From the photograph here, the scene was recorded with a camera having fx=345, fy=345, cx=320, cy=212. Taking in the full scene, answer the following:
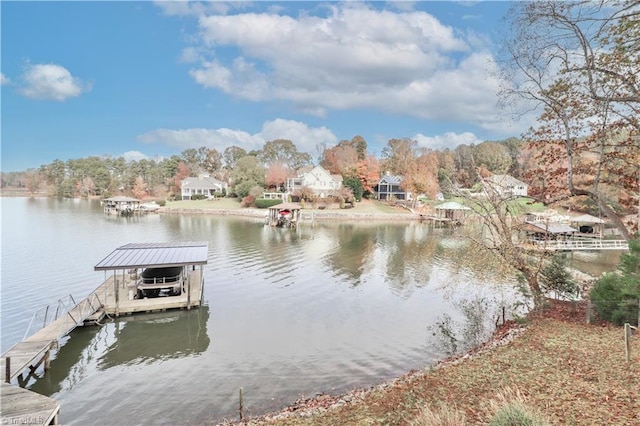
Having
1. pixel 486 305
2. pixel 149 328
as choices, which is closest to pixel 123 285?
pixel 149 328

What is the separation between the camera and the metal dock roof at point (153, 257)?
47.6 feet

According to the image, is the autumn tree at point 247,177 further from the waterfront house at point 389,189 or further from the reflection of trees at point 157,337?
the reflection of trees at point 157,337

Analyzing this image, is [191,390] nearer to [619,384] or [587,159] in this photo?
[619,384]

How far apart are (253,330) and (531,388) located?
956cm

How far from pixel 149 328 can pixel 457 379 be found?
1141 cm

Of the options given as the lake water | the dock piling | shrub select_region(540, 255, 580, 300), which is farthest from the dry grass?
the dock piling

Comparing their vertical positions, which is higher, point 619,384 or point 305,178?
point 305,178

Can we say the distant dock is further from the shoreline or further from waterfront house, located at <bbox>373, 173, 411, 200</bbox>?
waterfront house, located at <bbox>373, 173, 411, 200</bbox>

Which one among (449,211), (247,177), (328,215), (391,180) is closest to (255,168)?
(247,177)

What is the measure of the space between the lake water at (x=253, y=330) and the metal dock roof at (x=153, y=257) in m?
2.20

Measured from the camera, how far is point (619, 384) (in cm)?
634

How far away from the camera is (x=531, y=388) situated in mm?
6641

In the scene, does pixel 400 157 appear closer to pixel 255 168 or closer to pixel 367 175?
pixel 367 175

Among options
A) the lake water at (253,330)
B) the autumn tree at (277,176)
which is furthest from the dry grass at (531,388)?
the autumn tree at (277,176)
